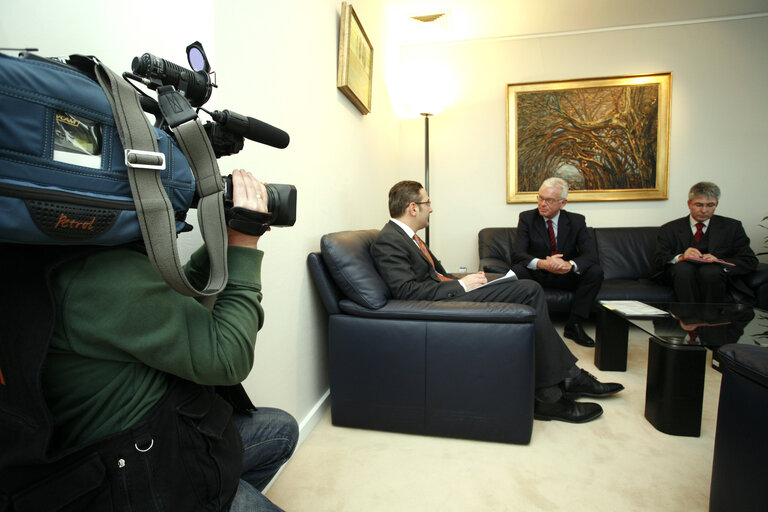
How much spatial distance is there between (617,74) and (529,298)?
9.99 ft

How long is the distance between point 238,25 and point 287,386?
1227mm

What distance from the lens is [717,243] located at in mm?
3002

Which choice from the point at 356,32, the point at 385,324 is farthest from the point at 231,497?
the point at 356,32

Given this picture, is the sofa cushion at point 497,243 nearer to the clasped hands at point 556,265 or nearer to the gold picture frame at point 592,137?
the gold picture frame at point 592,137

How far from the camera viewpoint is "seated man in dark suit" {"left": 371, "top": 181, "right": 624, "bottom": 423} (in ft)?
5.64

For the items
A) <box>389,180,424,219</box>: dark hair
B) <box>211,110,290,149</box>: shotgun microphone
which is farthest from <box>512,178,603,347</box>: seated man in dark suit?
<box>211,110,290,149</box>: shotgun microphone

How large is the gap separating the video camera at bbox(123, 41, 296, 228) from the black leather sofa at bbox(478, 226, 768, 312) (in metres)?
2.76

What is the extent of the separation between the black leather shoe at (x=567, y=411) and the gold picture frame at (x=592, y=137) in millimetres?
2428

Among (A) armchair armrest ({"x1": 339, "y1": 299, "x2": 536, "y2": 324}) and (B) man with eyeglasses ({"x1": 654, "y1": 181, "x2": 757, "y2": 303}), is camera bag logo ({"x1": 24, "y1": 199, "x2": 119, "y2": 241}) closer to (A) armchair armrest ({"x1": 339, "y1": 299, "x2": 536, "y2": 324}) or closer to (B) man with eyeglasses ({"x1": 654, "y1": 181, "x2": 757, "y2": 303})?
(A) armchair armrest ({"x1": 339, "y1": 299, "x2": 536, "y2": 324})

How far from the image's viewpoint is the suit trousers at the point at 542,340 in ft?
5.62

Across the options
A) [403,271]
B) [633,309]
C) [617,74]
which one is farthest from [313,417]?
→ [617,74]

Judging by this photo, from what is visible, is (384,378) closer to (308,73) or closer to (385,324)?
(385,324)

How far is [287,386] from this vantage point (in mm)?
1531

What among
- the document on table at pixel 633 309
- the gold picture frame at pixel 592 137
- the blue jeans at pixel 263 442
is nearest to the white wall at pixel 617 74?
the gold picture frame at pixel 592 137
